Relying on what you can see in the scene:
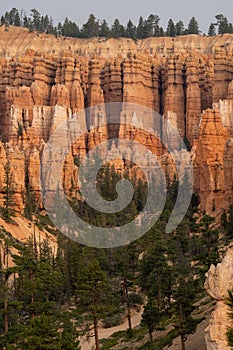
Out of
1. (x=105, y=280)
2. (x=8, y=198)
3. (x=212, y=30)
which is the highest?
(x=212, y=30)

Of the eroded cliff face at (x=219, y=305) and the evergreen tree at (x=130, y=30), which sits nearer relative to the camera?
the eroded cliff face at (x=219, y=305)

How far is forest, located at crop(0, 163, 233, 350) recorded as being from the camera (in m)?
35.9

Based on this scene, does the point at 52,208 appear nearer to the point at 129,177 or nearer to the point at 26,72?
the point at 129,177

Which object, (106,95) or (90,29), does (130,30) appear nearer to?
(90,29)

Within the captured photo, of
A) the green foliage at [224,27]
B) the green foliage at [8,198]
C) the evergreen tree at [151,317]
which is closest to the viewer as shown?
the evergreen tree at [151,317]

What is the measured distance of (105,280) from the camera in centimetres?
3784

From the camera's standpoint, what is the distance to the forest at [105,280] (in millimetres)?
35938

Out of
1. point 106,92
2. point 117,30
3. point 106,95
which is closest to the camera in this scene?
point 106,92

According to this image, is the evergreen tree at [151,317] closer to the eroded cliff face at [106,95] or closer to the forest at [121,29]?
the eroded cliff face at [106,95]

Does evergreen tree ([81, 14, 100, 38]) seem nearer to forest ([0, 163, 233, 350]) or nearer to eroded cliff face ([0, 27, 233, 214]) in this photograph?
eroded cliff face ([0, 27, 233, 214])

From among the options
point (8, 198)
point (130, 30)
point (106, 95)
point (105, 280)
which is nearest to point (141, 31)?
point (130, 30)

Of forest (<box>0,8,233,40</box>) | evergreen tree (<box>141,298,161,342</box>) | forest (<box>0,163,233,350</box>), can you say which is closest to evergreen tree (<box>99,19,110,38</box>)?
forest (<box>0,8,233,40</box>)

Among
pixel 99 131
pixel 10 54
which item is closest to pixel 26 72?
pixel 99 131

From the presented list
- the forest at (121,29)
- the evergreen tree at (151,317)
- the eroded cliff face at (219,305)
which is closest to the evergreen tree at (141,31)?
the forest at (121,29)
